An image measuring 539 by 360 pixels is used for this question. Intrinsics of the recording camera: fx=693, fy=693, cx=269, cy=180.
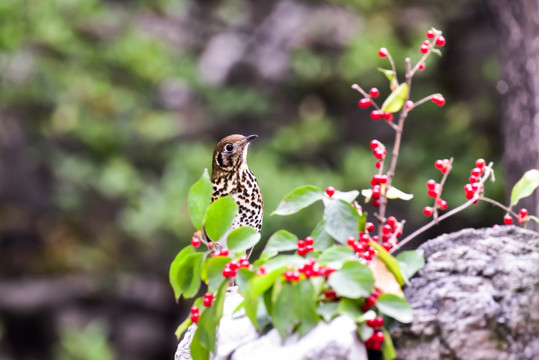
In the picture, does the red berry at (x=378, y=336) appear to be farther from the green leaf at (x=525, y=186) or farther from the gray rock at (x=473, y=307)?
the green leaf at (x=525, y=186)

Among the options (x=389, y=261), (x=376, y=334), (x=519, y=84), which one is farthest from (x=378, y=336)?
(x=519, y=84)

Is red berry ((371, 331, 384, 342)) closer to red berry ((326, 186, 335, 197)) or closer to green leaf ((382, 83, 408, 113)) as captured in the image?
red berry ((326, 186, 335, 197))

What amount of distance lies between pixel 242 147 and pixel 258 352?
82cm

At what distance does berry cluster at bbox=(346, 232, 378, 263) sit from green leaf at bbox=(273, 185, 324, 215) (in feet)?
0.29

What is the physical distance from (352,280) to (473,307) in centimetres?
21

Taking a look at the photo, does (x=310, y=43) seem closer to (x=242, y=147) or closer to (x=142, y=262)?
(x=142, y=262)

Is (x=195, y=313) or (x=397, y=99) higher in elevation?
(x=397, y=99)

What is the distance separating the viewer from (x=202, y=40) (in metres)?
5.42

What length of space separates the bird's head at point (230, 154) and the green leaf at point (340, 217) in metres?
0.70

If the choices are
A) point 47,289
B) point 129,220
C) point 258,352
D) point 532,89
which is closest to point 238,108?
point 129,220

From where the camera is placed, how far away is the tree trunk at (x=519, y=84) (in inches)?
113

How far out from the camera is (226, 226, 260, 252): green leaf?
1100mm

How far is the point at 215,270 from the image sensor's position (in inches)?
43.7

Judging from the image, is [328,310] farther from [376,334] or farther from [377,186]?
[377,186]
